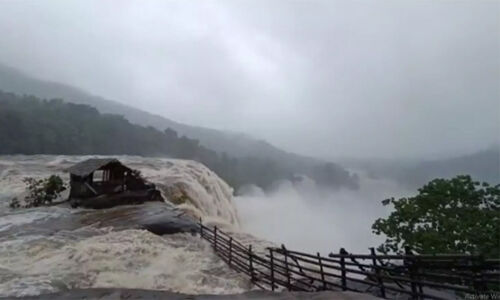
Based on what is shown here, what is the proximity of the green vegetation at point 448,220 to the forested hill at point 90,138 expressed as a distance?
1961 inches

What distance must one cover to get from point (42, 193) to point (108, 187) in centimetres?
360

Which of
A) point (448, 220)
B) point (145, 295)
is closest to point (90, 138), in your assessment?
point (145, 295)

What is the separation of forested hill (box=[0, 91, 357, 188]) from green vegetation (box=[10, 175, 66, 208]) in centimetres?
3159

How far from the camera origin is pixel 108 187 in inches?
810

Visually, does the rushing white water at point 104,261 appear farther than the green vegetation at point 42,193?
No

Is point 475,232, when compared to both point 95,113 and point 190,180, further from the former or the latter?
point 95,113

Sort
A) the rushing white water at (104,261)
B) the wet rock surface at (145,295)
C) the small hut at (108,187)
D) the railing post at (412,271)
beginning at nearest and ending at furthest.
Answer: the railing post at (412,271), the wet rock surface at (145,295), the rushing white water at (104,261), the small hut at (108,187)

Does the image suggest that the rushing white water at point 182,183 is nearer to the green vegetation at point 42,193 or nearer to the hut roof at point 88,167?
the green vegetation at point 42,193

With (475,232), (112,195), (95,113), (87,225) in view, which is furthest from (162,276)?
(95,113)

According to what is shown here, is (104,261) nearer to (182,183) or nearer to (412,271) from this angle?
(412,271)

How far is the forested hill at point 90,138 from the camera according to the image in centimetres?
5225

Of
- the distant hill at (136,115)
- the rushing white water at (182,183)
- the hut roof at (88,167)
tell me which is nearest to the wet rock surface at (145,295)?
the rushing white water at (182,183)

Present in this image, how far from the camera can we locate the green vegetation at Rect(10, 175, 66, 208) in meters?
20.4

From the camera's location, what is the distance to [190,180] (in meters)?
25.0
